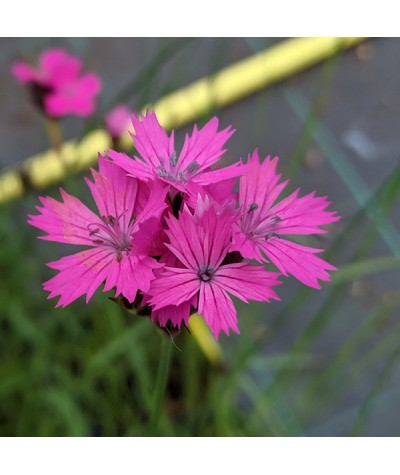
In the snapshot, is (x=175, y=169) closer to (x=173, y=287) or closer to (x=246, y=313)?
(x=173, y=287)


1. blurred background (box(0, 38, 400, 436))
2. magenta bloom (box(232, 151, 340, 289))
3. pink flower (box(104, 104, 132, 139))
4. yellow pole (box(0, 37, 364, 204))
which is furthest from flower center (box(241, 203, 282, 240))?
yellow pole (box(0, 37, 364, 204))

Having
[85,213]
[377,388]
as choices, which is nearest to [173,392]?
[377,388]

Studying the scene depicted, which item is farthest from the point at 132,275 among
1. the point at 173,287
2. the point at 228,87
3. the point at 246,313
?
the point at 228,87

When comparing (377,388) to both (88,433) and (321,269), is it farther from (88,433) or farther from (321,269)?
(88,433)

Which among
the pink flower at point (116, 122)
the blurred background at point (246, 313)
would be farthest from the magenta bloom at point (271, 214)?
the pink flower at point (116, 122)

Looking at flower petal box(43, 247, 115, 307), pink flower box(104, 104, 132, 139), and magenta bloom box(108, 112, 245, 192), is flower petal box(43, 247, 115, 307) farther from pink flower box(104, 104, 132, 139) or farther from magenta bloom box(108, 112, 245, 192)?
pink flower box(104, 104, 132, 139)

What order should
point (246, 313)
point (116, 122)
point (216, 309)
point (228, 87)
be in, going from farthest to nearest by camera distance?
point (228, 87) → point (246, 313) → point (116, 122) → point (216, 309)
